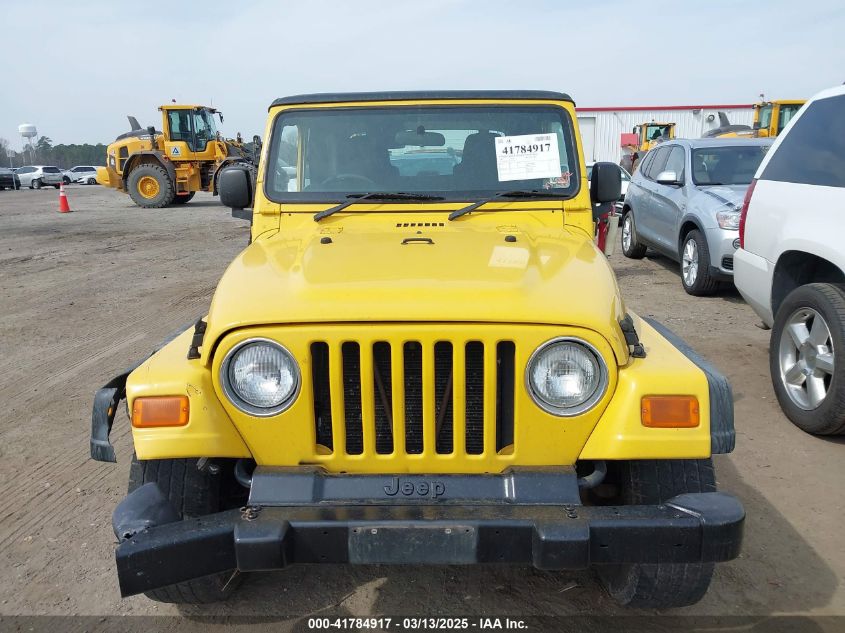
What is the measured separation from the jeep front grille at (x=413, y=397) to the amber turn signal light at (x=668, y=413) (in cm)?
41

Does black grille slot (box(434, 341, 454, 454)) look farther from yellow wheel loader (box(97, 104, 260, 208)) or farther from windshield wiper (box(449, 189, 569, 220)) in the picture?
yellow wheel loader (box(97, 104, 260, 208))

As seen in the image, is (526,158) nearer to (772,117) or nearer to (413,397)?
(413,397)

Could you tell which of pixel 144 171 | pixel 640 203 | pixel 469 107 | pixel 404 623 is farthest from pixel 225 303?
pixel 144 171

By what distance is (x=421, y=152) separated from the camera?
3.49 meters

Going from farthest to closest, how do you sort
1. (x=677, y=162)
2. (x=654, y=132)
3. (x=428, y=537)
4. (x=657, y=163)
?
(x=654, y=132) → (x=657, y=163) → (x=677, y=162) → (x=428, y=537)

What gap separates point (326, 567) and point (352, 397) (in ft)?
3.51

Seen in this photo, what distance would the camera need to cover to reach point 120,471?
3.79 m

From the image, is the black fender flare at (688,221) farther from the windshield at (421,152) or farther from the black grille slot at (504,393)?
the black grille slot at (504,393)

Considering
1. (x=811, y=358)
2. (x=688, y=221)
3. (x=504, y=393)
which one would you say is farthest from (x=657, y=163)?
(x=504, y=393)

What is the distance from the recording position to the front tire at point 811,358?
12.7ft

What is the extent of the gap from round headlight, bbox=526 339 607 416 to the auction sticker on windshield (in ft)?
4.82

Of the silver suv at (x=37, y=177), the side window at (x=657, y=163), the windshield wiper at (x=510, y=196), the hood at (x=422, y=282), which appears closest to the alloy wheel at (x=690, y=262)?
the side window at (x=657, y=163)

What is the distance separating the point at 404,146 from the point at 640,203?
279 inches

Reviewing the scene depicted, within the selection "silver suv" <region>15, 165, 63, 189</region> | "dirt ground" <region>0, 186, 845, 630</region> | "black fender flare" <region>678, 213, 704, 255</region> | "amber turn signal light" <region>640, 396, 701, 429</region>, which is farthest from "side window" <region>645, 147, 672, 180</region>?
"silver suv" <region>15, 165, 63, 189</region>
